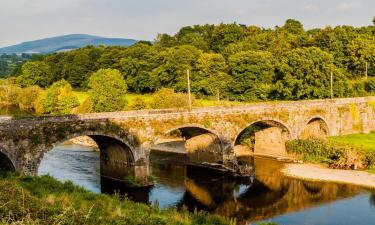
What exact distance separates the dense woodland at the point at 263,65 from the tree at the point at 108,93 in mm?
15771

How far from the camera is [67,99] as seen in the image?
322 ft

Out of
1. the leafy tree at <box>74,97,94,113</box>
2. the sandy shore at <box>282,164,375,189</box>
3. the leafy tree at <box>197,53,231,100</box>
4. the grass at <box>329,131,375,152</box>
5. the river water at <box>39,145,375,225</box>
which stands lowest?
the river water at <box>39,145,375,225</box>

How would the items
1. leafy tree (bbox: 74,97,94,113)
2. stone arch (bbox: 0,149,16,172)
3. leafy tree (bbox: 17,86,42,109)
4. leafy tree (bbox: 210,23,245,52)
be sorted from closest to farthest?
stone arch (bbox: 0,149,16,172) < leafy tree (bbox: 74,97,94,113) < leafy tree (bbox: 17,86,42,109) < leafy tree (bbox: 210,23,245,52)

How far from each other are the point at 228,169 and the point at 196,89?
43.9 meters

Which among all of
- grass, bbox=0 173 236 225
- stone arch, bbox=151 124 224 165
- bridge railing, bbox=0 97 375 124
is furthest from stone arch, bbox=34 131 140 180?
grass, bbox=0 173 236 225

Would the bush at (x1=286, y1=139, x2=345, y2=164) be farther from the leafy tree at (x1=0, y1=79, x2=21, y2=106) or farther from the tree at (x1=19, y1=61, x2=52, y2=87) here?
the tree at (x1=19, y1=61, x2=52, y2=87)

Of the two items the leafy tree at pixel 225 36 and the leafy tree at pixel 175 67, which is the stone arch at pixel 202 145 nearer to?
the leafy tree at pixel 175 67

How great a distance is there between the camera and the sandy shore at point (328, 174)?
167 feet

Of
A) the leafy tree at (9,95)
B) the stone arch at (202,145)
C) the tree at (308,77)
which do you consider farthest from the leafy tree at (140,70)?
the stone arch at (202,145)

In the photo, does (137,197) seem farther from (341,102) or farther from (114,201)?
(341,102)

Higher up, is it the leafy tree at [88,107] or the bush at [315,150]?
the leafy tree at [88,107]

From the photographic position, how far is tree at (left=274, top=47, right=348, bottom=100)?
85.0 m

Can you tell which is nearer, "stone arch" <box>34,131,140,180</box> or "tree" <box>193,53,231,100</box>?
"stone arch" <box>34,131,140,180</box>

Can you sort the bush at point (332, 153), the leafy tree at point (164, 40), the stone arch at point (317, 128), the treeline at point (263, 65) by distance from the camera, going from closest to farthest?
1. the bush at point (332, 153)
2. the stone arch at point (317, 128)
3. the treeline at point (263, 65)
4. the leafy tree at point (164, 40)
